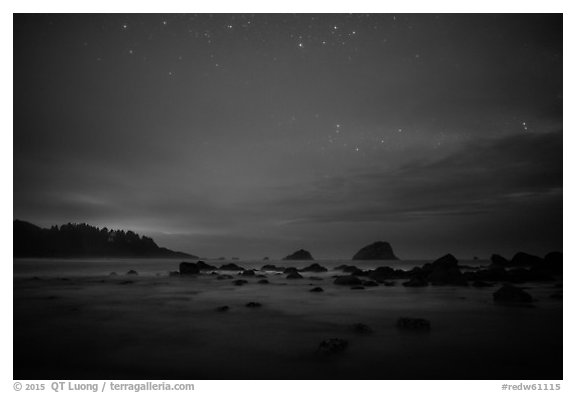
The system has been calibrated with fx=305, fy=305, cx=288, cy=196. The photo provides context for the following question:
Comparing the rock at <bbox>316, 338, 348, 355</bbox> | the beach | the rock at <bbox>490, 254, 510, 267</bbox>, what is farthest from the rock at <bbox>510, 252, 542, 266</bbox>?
the rock at <bbox>316, 338, 348, 355</bbox>

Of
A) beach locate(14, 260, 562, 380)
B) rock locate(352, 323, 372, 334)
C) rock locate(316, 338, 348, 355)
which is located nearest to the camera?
beach locate(14, 260, 562, 380)

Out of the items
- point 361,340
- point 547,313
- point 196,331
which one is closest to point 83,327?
point 196,331

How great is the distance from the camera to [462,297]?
13602 millimetres

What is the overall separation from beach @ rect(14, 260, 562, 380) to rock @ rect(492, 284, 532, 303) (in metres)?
0.43

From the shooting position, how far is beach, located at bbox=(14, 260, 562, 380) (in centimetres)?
574

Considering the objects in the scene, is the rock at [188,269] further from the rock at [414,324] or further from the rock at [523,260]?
the rock at [523,260]

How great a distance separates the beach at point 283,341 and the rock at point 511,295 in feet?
1.42

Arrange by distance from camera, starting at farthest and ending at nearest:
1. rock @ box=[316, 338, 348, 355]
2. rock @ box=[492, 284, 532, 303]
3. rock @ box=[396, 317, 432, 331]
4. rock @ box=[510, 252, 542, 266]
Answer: rock @ box=[510, 252, 542, 266]
rock @ box=[492, 284, 532, 303]
rock @ box=[396, 317, 432, 331]
rock @ box=[316, 338, 348, 355]

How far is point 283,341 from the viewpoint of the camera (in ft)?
24.4

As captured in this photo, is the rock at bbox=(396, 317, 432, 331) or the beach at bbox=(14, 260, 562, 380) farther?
the rock at bbox=(396, 317, 432, 331)

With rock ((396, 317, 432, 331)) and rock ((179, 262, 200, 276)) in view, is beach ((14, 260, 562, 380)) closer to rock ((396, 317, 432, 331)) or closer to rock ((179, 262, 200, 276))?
rock ((396, 317, 432, 331))
